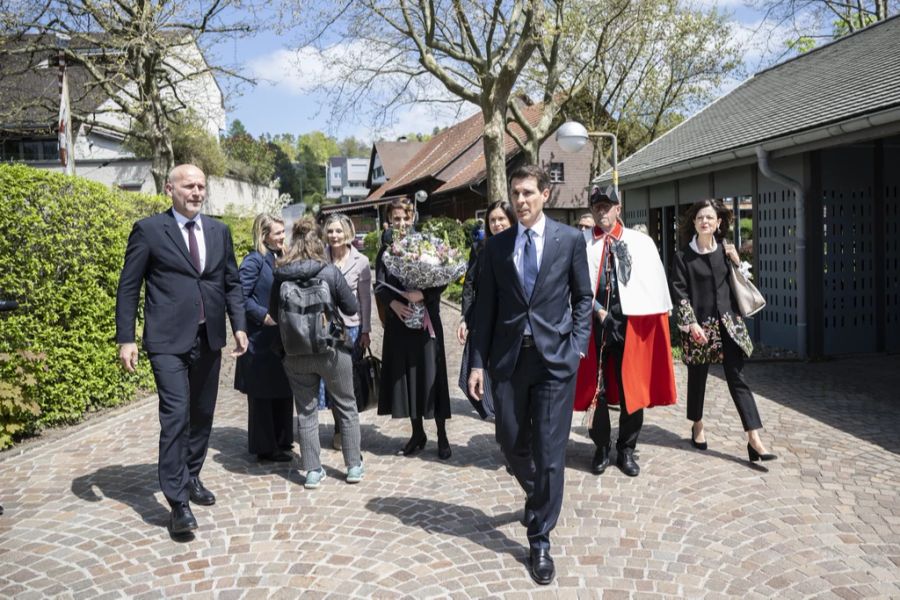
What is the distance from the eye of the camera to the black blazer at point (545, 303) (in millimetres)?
3789

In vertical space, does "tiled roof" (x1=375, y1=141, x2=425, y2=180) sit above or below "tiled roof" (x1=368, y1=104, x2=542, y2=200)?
above

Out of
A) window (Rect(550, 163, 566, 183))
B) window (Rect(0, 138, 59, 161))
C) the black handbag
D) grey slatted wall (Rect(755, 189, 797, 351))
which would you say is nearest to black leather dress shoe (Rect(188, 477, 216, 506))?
the black handbag

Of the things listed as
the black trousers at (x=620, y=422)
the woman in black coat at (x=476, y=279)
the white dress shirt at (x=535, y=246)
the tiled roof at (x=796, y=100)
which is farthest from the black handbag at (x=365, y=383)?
the tiled roof at (x=796, y=100)

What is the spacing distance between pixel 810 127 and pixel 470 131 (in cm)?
3569

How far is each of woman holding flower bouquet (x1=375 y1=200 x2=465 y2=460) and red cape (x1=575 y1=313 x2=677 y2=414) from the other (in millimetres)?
1139

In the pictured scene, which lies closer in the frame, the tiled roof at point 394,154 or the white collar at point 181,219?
the white collar at point 181,219

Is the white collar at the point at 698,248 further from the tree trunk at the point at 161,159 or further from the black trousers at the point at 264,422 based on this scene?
the tree trunk at the point at 161,159

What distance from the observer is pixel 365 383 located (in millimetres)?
5805

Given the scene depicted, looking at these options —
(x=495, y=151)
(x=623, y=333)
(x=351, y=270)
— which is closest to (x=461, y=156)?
(x=495, y=151)

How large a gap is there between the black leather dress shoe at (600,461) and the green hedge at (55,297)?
186 inches

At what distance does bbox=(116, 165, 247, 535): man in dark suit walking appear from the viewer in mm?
4340

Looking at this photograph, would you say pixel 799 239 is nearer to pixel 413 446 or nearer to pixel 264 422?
pixel 413 446

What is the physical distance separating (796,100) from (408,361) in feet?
31.8

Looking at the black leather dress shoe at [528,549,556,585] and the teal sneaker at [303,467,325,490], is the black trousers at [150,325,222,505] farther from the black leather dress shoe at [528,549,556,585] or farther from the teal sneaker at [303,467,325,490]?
the black leather dress shoe at [528,549,556,585]
